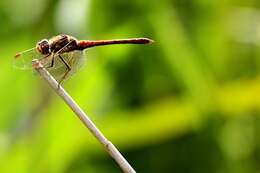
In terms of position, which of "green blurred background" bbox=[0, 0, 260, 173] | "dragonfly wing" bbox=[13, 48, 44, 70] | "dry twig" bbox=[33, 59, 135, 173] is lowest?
"green blurred background" bbox=[0, 0, 260, 173]

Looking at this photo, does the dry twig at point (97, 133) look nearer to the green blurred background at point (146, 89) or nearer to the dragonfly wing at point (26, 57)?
the dragonfly wing at point (26, 57)

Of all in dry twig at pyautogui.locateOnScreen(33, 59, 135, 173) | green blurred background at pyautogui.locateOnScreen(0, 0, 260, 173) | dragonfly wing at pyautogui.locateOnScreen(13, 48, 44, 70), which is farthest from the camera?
green blurred background at pyautogui.locateOnScreen(0, 0, 260, 173)

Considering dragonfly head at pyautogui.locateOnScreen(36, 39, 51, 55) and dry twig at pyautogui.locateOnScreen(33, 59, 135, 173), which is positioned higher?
dragonfly head at pyautogui.locateOnScreen(36, 39, 51, 55)

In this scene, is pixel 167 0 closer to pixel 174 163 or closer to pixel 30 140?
pixel 174 163

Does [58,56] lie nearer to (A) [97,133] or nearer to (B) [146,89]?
(A) [97,133]

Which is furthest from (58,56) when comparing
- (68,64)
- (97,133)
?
(97,133)

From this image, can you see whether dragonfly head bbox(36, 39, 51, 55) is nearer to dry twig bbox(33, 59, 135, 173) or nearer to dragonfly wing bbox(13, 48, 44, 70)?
dragonfly wing bbox(13, 48, 44, 70)

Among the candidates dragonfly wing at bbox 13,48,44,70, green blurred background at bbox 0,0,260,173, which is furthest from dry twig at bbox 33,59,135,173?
green blurred background at bbox 0,0,260,173

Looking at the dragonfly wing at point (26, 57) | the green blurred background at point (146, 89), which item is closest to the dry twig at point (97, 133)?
the dragonfly wing at point (26, 57)
